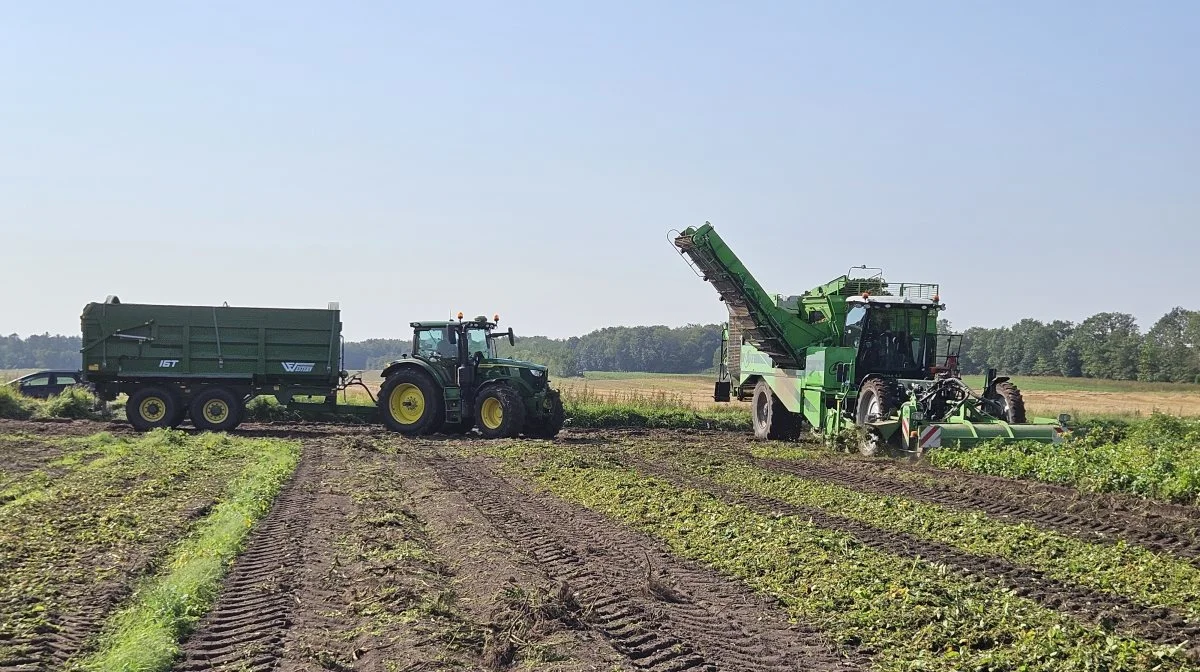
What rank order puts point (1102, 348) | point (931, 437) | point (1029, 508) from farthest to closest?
point (1102, 348), point (931, 437), point (1029, 508)

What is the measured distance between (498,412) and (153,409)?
7.19 m

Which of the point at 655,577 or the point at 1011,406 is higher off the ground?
the point at 1011,406

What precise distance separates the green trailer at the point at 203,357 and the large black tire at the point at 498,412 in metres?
3.66

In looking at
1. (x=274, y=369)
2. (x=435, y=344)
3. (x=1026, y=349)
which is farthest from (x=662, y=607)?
(x=1026, y=349)

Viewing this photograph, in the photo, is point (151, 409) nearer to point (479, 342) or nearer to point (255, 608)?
point (479, 342)

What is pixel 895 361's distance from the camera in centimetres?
1770

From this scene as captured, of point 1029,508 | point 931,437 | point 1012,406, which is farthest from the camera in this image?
point 1012,406

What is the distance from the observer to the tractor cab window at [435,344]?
19984 millimetres

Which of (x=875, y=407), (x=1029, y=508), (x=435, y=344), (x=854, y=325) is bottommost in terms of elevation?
(x=1029, y=508)

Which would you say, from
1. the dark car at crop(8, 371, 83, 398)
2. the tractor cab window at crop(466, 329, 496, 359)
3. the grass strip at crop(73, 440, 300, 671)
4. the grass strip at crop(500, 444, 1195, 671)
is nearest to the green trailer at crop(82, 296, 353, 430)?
the tractor cab window at crop(466, 329, 496, 359)

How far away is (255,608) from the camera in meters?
6.32

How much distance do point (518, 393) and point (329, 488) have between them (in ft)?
25.2

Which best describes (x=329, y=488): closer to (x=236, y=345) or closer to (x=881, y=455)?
(x=881, y=455)

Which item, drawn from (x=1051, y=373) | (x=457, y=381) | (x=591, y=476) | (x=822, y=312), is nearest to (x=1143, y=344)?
(x=1051, y=373)
